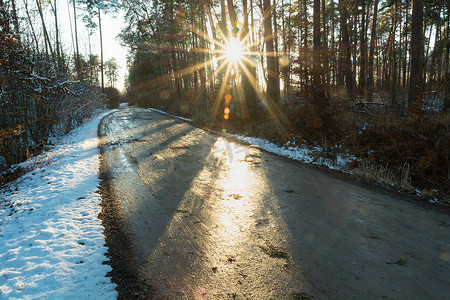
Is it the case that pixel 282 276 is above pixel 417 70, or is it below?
below

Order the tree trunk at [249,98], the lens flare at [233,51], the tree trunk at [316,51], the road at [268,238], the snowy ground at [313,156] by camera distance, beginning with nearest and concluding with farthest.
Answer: the road at [268,238] → the snowy ground at [313,156] → the tree trunk at [316,51] → the tree trunk at [249,98] → the lens flare at [233,51]

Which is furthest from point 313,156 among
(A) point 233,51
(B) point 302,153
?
(A) point 233,51

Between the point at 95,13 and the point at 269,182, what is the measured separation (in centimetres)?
3696

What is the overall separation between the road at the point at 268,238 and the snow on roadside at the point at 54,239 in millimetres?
224

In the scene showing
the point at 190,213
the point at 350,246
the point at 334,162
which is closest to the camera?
the point at 350,246

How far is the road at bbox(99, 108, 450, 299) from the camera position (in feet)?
7.92

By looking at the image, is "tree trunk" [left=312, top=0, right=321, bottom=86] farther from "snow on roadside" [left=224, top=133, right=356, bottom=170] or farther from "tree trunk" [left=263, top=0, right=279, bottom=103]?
"snow on roadside" [left=224, top=133, right=356, bottom=170]

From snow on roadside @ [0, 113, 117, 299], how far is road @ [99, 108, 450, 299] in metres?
0.22

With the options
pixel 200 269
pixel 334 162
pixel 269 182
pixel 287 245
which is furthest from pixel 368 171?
pixel 200 269

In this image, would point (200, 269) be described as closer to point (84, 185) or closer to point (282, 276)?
point (282, 276)

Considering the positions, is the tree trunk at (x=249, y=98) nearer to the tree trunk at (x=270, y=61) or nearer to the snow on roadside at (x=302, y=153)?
the tree trunk at (x=270, y=61)

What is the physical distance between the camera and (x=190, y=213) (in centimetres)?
396

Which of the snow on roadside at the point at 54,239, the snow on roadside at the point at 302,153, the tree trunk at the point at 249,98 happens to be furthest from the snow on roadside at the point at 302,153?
the snow on roadside at the point at 54,239

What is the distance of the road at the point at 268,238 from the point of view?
7.92 feet
